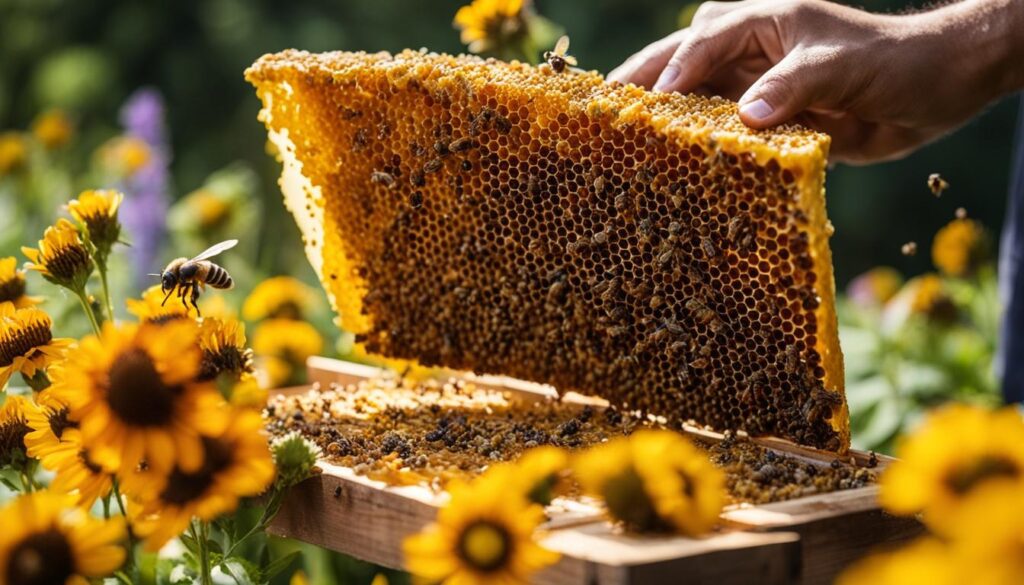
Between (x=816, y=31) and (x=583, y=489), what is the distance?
3.68 ft

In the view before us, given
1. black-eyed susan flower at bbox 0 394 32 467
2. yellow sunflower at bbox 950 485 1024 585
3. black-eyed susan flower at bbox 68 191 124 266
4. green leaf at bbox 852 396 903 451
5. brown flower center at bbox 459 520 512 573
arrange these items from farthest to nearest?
green leaf at bbox 852 396 903 451
black-eyed susan flower at bbox 68 191 124 266
black-eyed susan flower at bbox 0 394 32 467
brown flower center at bbox 459 520 512 573
yellow sunflower at bbox 950 485 1024 585

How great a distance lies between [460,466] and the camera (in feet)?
6.25

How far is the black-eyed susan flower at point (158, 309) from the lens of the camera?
1950 mm

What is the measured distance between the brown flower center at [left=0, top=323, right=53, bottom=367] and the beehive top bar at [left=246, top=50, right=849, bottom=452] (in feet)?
2.52

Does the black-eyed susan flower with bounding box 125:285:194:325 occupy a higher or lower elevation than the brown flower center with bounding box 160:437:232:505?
higher

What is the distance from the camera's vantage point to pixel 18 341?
75.8 inches

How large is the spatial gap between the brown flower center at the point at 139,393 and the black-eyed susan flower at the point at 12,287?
0.80 m

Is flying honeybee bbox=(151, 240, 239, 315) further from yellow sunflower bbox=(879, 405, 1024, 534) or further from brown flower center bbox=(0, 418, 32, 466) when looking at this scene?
yellow sunflower bbox=(879, 405, 1024, 534)

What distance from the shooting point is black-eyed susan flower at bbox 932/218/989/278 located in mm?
4094

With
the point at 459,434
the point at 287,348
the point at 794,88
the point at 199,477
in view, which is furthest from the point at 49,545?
the point at 287,348

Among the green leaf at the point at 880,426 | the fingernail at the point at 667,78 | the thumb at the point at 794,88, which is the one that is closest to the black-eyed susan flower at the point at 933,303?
the green leaf at the point at 880,426

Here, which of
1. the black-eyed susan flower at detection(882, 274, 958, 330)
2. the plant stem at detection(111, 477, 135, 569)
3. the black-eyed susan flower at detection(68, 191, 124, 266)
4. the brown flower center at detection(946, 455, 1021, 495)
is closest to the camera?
the brown flower center at detection(946, 455, 1021, 495)

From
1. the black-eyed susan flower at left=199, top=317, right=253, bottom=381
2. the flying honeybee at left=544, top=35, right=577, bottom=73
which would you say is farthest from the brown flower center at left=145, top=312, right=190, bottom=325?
the flying honeybee at left=544, top=35, right=577, bottom=73

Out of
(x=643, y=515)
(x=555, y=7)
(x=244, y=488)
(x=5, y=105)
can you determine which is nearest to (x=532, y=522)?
(x=643, y=515)
